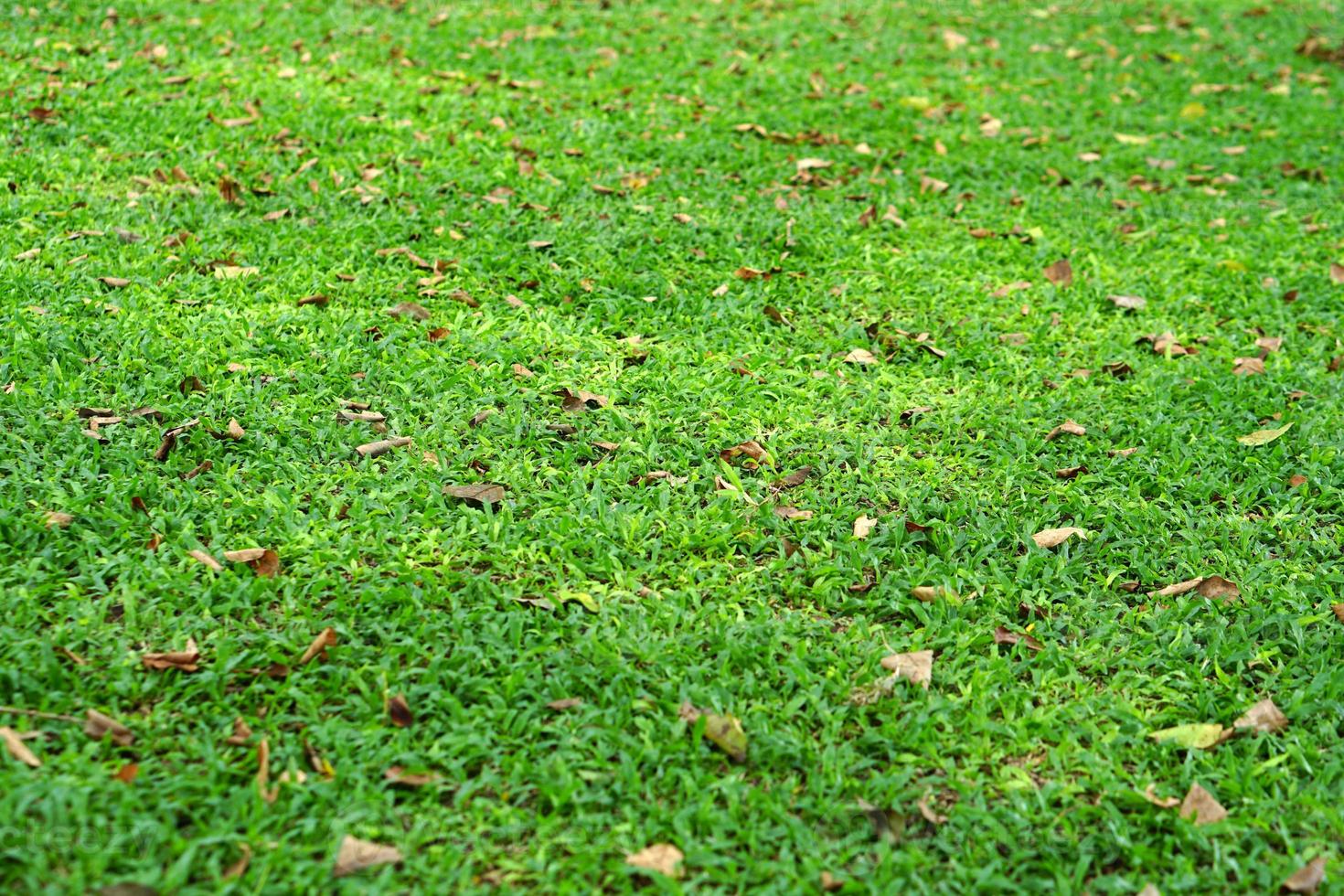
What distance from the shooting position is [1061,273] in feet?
16.5

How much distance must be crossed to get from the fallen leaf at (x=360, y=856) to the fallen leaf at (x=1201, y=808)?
1.69 metres

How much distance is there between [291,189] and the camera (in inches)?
206

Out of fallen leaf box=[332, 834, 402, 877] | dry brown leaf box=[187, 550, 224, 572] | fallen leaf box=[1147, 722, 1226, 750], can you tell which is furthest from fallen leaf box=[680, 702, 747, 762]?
dry brown leaf box=[187, 550, 224, 572]

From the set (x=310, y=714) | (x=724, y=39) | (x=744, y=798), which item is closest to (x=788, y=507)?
(x=744, y=798)

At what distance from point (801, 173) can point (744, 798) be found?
4.05m

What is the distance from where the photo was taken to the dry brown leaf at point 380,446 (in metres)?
3.52

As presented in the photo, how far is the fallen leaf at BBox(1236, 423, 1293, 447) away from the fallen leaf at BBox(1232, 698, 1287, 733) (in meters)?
1.37

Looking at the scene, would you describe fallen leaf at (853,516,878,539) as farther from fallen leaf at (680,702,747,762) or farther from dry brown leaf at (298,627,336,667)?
dry brown leaf at (298,627,336,667)

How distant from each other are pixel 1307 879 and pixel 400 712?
196cm

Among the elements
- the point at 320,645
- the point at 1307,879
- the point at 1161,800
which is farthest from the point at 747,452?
the point at 1307,879

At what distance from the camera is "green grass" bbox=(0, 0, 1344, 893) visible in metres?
2.43

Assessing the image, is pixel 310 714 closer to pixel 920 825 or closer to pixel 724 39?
pixel 920 825

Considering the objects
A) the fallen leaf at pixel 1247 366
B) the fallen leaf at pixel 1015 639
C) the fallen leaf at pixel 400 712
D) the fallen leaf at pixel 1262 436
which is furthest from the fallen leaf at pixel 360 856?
Answer: the fallen leaf at pixel 1247 366

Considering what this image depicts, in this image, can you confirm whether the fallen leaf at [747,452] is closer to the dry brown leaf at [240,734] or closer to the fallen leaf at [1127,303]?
the dry brown leaf at [240,734]
